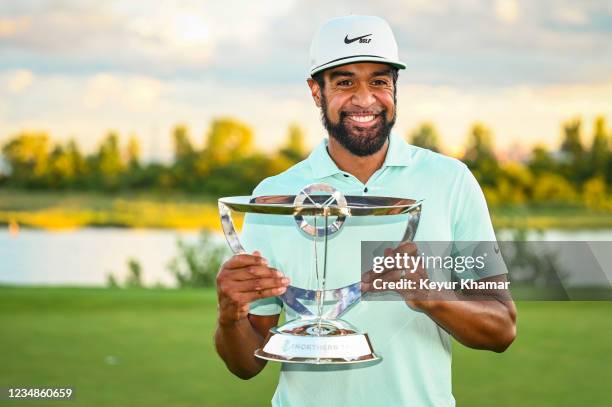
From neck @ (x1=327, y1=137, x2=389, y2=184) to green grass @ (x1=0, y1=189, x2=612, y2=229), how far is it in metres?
9.55

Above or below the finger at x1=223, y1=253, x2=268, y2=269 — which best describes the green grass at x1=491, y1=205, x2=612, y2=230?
below

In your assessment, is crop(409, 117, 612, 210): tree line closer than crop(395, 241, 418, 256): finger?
No

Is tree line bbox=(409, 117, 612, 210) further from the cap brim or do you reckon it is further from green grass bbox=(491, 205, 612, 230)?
the cap brim

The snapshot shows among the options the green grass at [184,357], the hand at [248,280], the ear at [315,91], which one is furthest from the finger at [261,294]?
the green grass at [184,357]

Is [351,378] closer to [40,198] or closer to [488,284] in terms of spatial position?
[488,284]

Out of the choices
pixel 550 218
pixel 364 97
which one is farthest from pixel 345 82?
pixel 550 218

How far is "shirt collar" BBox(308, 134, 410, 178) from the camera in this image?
2.26 metres

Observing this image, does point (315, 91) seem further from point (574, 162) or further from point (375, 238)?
point (574, 162)

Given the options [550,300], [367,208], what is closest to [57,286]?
[550,300]

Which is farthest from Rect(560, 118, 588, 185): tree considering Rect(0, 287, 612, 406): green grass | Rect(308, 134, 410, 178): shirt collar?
Rect(308, 134, 410, 178): shirt collar

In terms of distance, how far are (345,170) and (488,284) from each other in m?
0.46

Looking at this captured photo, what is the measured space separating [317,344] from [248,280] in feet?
0.58

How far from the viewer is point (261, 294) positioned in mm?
1689

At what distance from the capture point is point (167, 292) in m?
8.30
